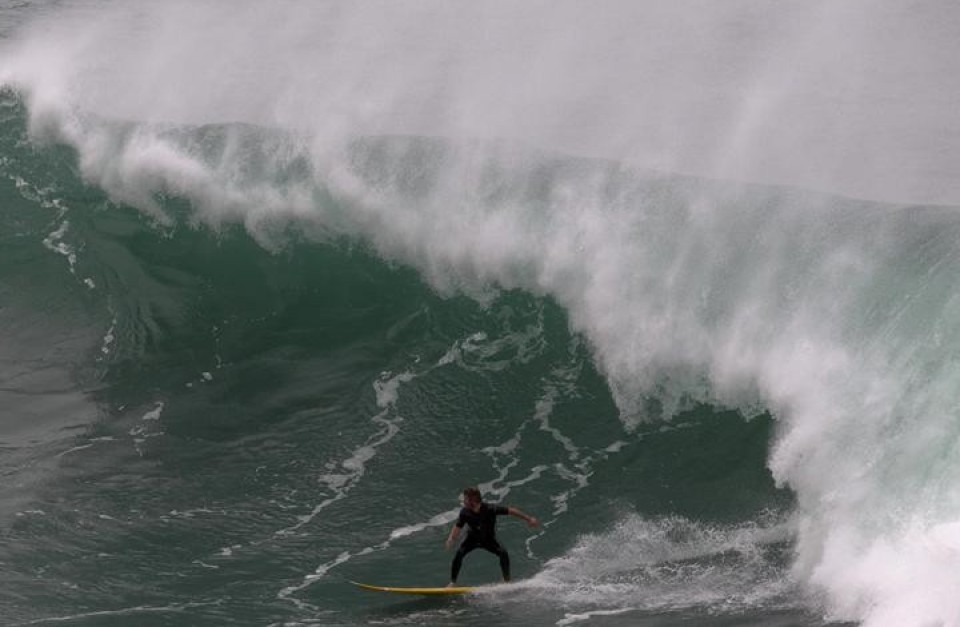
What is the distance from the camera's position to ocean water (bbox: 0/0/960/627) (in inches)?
656

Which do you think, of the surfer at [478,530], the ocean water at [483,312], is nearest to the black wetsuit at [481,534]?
the surfer at [478,530]

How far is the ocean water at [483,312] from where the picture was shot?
54.6 feet

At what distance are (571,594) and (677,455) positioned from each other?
154 inches

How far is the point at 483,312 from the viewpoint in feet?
74.5

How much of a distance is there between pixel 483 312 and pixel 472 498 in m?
6.90

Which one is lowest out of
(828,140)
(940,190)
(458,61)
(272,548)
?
(272,548)

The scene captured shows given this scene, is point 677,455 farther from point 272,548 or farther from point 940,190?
point 940,190

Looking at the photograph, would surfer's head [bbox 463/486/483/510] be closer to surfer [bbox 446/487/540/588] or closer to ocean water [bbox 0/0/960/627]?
surfer [bbox 446/487/540/588]

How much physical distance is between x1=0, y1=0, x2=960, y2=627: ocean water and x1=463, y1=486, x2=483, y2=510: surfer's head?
94cm

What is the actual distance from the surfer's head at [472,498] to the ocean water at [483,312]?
94cm

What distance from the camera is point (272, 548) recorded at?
17.6 m

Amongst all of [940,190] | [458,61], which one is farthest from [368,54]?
[940,190]

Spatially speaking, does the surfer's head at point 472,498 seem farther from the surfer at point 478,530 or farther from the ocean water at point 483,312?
the ocean water at point 483,312

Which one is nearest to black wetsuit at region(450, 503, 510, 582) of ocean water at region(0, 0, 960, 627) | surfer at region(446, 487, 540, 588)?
surfer at region(446, 487, 540, 588)
